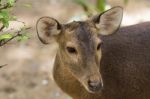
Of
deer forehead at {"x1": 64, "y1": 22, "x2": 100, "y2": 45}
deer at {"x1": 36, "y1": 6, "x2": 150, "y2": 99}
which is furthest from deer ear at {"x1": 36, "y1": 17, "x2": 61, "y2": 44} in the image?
deer forehead at {"x1": 64, "y1": 22, "x2": 100, "y2": 45}

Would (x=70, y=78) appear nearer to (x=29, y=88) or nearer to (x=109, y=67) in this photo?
(x=109, y=67)

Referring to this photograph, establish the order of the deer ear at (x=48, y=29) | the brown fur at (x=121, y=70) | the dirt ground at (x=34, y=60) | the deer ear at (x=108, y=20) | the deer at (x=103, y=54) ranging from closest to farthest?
the deer at (x=103, y=54) < the deer ear at (x=48, y=29) < the deer ear at (x=108, y=20) < the brown fur at (x=121, y=70) < the dirt ground at (x=34, y=60)

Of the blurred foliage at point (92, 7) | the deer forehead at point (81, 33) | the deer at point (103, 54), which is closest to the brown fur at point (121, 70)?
the deer at point (103, 54)

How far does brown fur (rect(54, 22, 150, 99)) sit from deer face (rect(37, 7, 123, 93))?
288 mm

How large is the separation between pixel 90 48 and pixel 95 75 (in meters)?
0.25

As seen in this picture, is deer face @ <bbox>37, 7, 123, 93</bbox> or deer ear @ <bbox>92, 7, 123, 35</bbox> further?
deer ear @ <bbox>92, 7, 123, 35</bbox>

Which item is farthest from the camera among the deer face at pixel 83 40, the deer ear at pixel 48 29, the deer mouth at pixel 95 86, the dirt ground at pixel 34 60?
the dirt ground at pixel 34 60

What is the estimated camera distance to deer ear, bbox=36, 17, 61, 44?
209 inches

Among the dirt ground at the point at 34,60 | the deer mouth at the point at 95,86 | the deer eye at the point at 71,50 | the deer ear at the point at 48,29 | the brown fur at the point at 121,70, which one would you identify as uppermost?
the deer ear at the point at 48,29

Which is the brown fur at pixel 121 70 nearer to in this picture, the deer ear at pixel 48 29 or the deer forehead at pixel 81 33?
the deer ear at pixel 48 29

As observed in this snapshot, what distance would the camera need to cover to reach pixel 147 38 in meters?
5.82

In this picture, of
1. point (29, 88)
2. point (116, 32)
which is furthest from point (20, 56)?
point (116, 32)

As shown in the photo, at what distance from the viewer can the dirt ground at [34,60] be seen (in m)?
8.06

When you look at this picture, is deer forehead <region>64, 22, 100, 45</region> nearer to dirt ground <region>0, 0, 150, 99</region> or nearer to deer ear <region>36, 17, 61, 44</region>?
deer ear <region>36, 17, 61, 44</region>
